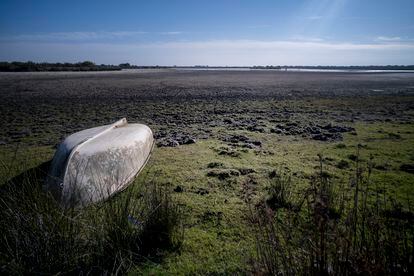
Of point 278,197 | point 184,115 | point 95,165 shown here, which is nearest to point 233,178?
point 278,197

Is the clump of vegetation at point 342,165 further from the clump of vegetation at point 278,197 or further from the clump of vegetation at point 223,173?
the clump of vegetation at point 223,173

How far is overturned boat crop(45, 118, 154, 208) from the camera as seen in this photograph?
4.29m

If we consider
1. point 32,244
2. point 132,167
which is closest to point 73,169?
point 132,167

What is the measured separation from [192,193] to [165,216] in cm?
171

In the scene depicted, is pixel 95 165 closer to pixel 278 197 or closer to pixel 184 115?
pixel 278 197

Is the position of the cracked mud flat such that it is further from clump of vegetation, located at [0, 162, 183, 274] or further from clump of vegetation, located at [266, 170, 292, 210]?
clump of vegetation, located at [0, 162, 183, 274]

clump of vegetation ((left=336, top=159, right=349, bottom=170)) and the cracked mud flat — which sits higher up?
the cracked mud flat

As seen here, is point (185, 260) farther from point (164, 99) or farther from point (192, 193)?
point (164, 99)

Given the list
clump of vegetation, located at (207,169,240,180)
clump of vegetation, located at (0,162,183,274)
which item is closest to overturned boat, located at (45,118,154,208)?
clump of vegetation, located at (0,162,183,274)

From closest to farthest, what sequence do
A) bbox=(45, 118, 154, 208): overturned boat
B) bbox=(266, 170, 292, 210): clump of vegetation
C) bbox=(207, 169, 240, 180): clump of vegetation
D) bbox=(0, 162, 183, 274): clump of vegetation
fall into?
1. bbox=(0, 162, 183, 274): clump of vegetation
2. bbox=(45, 118, 154, 208): overturned boat
3. bbox=(266, 170, 292, 210): clump of vegetation
4. bbox=(207, 169, 240, 180): clump of vegetation

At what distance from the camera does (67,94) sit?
19328 mm

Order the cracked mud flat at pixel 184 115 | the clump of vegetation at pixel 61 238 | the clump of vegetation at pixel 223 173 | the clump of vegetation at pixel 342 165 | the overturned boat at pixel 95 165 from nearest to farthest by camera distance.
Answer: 1. the clump of vegetation at pixel 61 238
2. the overturned boat at pixel 95 165
3. the clump of vegetation at pixel 223 173
4. the clump of vegetation at pixel 342 165
5. the cracked mud flat at pixel 184 115

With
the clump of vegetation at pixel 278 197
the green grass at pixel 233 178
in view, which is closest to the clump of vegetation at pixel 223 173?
the green grass at pixel 233 178

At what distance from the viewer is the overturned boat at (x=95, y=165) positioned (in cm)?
429
